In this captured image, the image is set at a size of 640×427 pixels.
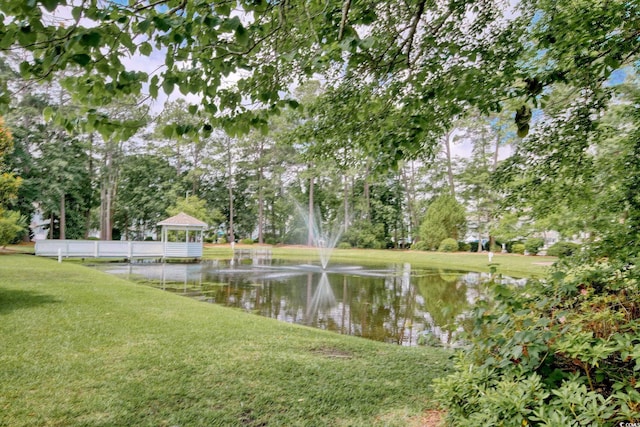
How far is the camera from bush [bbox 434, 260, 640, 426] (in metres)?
1.71

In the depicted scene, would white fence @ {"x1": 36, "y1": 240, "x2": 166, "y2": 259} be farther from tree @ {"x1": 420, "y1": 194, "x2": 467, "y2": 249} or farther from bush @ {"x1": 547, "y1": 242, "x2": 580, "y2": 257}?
tree @ {"x1": 420, "y1": 194, "x2": 467, "y2": 249}

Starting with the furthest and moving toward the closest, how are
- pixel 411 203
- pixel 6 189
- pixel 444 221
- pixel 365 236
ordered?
pixel 411 203 < pixel 365 236 < pixel 444 221 < pixel 6 189

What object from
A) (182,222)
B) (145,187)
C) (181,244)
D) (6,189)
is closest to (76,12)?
(6,189)

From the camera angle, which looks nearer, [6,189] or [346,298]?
[346,298]

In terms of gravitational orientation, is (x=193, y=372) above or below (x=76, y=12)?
below

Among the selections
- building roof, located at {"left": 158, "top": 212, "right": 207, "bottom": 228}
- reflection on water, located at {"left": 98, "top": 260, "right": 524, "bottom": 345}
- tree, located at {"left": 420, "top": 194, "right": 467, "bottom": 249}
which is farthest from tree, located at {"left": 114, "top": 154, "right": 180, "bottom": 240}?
tree, located at {"left": 420, "top": 194, "right": 467, "bottom": 249}

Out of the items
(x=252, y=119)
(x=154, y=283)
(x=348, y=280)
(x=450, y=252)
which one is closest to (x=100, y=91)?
(x=252, y=119)

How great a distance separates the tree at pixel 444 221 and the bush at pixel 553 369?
25.2 m

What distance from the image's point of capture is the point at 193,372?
144 inches

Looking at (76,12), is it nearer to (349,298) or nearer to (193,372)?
(193,372)

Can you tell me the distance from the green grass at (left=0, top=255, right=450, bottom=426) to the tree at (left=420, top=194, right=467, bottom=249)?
23151mm

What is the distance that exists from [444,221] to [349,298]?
19.9 m

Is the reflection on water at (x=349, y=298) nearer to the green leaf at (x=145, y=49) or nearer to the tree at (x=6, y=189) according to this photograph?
the green leaf at (x=145, y=49)

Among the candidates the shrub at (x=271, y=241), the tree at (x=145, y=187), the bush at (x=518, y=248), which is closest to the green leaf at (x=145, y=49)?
the bush at (x=518, y=248)
